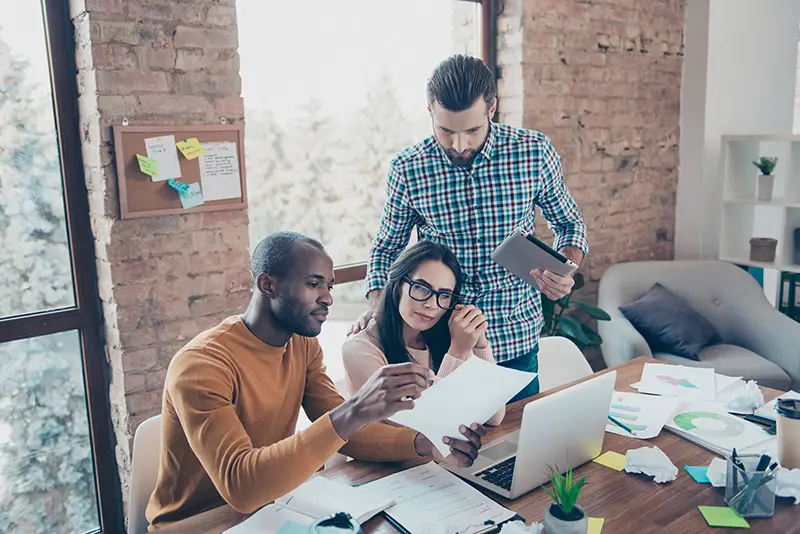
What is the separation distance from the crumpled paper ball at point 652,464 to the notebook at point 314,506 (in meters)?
0.56

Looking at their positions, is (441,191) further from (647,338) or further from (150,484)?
(647,338)

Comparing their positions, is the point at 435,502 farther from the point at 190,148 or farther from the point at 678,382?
the point at 190,148

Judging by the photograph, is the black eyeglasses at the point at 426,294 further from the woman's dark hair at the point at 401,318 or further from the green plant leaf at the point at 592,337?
the green plant leaf at the point at 592,337

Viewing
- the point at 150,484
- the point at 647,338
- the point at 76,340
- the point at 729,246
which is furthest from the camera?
the point at 729,246

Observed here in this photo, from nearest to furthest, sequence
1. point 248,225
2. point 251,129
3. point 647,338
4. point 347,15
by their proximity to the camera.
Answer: point 248,225, point 251,129, point 347,15, point 647,338

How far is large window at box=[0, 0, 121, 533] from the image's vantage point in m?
2.22

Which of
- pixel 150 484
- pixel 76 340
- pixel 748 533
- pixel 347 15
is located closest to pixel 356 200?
pixel 347 15

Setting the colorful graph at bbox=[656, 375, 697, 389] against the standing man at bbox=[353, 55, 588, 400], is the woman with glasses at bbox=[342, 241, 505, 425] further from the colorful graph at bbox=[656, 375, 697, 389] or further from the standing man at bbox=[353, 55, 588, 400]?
the colorful graph at bbox=[656, 375, 697, 389]

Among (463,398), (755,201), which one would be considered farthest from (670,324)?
(463,398)

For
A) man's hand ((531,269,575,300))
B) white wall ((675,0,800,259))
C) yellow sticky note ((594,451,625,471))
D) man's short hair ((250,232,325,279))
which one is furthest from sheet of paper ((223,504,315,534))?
white wall ((675,0,800,259))

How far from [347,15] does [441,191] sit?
122cm

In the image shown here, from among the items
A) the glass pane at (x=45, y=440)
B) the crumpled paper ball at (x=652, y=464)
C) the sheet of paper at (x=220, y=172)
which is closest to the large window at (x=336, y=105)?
the sheet of paper at (x=220, y=172)

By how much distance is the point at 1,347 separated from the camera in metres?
2.25

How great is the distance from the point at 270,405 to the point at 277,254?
343mm
